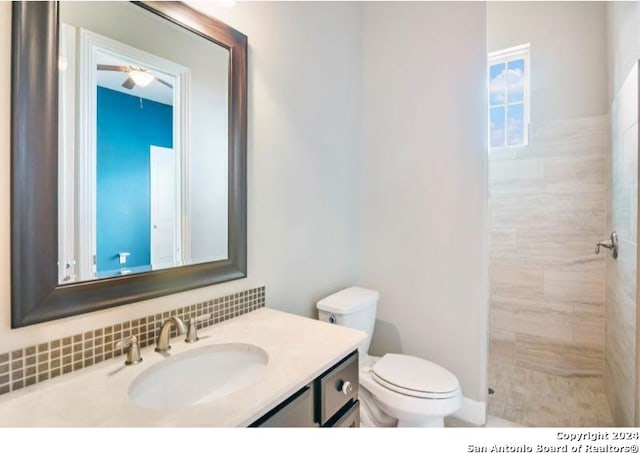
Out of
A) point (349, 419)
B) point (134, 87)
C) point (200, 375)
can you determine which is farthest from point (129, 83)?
point (349, 419)

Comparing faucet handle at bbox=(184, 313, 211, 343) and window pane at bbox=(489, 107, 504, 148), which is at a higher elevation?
window pane at bbox=(489, 107, 504, 148)

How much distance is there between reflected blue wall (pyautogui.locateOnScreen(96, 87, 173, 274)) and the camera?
952 millimetres

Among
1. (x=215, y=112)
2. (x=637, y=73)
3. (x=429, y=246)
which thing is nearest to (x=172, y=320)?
(x=215, y=112)

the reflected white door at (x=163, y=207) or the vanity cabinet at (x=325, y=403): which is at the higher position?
the reflected white door at (x=163, y=207)

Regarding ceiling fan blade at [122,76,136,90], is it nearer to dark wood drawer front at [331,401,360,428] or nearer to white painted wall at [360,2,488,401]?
dark wood drawer front at [331,401,360,428]

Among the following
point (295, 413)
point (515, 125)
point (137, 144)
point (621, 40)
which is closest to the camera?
point (295, 413)

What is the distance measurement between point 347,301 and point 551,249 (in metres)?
1.82

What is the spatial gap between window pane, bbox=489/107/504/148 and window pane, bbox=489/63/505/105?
0.26 ft

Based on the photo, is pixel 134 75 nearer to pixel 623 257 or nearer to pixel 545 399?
pixel 623 257

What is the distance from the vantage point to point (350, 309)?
64.9 inches

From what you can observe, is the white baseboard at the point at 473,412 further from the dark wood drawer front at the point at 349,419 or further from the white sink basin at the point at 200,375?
the white sink basin at the point at 200,375

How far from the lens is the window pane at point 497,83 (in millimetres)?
2762

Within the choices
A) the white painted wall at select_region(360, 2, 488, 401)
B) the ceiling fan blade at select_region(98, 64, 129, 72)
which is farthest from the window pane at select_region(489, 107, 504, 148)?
the ceiling fan blade at select_region(98, 64, 129, 72)

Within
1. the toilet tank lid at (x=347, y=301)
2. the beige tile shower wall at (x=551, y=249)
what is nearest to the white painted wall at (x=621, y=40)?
the beige tile shower wall at (x=551, y=249)
